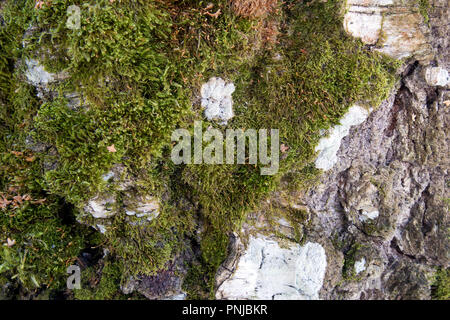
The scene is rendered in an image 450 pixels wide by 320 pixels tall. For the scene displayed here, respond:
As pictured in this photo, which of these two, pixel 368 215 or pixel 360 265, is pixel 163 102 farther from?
pixel 360 265

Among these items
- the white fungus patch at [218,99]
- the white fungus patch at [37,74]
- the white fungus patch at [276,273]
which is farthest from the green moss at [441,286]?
the white fungus patch at [37,74]

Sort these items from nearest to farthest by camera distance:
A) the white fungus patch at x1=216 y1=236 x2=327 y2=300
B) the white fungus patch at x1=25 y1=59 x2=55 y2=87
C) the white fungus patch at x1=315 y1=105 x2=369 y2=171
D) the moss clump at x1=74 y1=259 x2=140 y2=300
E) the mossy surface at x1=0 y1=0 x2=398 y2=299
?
the mossy surface at x1=0 y1=0 x2=398 y2=299, the white fungus patch at x1=25 y1=59 x2=55 y2=87, the white fungus patch at x1=315 y1=105 x2=369 y2=171, the white fungus patch at x1=216 y1=236 x2=327 y2=300, the moss clump at x1=74 y1=259 x2=140 y2=300

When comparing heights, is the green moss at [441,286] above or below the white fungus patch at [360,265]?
below

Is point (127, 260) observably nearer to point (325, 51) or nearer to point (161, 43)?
point (161, 43)

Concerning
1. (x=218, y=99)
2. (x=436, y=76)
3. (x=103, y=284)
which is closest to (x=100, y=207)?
(x=103, y=284)

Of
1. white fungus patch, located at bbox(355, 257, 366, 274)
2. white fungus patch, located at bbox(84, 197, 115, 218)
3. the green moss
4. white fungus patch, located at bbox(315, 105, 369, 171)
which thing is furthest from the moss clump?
the green moss

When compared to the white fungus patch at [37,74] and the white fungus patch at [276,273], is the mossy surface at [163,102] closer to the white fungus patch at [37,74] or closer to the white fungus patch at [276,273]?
the white fungus patch at [37,74]

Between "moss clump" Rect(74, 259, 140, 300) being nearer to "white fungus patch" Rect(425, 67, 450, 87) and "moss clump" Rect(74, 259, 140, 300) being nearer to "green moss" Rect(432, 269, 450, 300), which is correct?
"green moss" Rect(432, 269, 450, 300)
